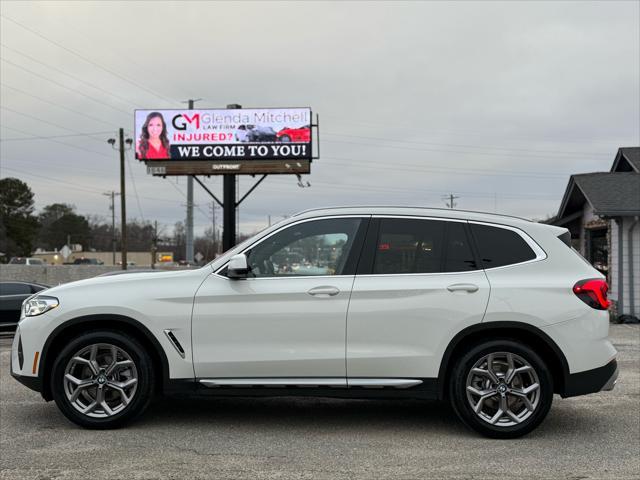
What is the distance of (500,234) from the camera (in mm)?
5363

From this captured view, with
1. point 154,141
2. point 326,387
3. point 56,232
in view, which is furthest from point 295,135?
point 56,232

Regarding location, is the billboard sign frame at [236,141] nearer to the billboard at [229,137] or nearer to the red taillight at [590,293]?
the billboard at [229,137]

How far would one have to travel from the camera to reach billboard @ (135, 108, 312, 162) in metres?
28.1

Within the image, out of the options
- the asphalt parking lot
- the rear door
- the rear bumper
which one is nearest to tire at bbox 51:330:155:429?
the asphalt parking lot

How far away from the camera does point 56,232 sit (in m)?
112

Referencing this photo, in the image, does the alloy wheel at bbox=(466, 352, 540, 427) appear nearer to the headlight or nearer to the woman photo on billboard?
the headlight

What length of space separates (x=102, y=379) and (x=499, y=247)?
3430 mm

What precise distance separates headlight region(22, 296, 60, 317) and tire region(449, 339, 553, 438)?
3.32m

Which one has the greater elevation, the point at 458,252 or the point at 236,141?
the point at 236,141

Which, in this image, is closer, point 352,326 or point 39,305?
point 352,326

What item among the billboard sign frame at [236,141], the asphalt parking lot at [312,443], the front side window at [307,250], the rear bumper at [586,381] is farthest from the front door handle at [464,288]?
the billboard sign frame at [236,141]

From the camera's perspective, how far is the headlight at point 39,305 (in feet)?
17.3

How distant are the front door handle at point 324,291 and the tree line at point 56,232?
69973mm

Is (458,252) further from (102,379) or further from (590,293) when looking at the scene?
(102,379)
